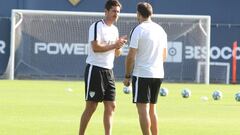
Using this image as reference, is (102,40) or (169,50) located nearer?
(102,40)

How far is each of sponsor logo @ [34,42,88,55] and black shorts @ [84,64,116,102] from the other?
81.5 ft

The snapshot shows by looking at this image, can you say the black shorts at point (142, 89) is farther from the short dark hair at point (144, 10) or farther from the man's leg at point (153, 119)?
the short dark hair at point (144, 10)

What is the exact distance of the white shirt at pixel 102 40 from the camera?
465 inches

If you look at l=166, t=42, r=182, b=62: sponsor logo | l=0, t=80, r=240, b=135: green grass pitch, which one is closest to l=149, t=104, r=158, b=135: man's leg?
l=0, t=80, r=240, b=135: green grass pitch

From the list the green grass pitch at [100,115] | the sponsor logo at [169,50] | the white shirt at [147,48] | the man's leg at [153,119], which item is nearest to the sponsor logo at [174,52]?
the sponsor logo at [169,50]

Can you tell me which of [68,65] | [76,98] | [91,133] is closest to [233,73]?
[68,65]

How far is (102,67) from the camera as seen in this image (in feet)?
39.2

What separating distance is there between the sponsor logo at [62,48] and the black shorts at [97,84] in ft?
81.5

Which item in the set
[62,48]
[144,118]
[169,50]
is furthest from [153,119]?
[169,50]

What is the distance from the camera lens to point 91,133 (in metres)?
13.7

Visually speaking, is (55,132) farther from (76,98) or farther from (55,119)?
(76,98)

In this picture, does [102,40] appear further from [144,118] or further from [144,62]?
[144,118]

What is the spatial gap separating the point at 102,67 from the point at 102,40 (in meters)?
0.41

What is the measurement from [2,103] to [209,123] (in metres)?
6.21
